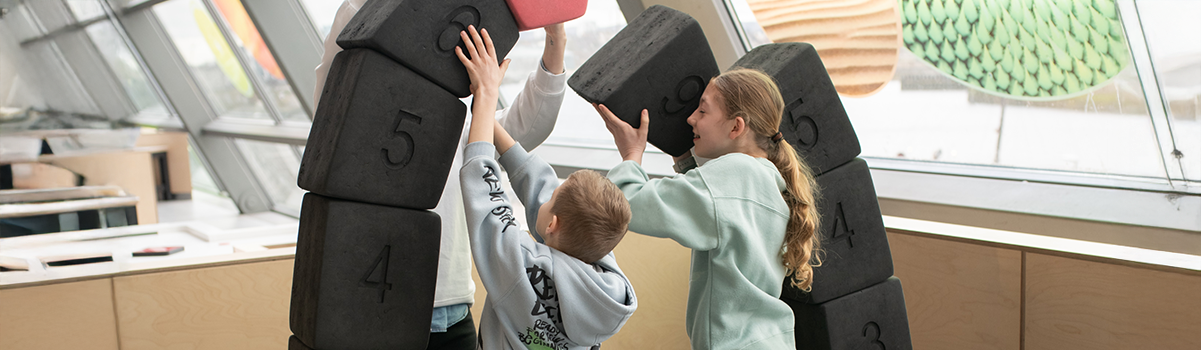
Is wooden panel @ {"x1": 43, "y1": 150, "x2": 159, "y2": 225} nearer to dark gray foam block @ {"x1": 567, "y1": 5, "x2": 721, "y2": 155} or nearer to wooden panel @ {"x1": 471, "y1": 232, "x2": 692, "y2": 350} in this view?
wooden panel @ {"x1": 471, "y1": 232, "x2": 692, "y2": 350}

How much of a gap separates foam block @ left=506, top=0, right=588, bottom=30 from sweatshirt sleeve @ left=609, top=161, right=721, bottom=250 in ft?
1.06

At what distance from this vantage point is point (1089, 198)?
2.17 m

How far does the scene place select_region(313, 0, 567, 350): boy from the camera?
4.12 feet

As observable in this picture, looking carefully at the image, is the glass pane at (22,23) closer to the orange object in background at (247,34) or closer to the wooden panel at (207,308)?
the orange object in background at (247,34)

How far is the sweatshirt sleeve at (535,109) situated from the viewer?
50.4 inches

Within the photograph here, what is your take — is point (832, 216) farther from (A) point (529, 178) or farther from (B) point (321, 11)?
(B) point (321, 11)

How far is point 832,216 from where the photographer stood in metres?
1.49

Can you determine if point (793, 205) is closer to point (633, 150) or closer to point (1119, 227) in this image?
point (633, 150)

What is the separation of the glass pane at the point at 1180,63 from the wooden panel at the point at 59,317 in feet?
9.65

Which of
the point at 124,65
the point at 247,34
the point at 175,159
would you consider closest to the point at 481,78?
the point at 247,34

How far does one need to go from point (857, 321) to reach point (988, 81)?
1.27 metres

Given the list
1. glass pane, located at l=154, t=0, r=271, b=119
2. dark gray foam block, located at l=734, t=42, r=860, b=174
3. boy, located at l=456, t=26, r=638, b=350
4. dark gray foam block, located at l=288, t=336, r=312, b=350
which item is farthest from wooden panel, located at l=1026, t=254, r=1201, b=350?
glass pane, located at l=154, t=0, r=271, b=119

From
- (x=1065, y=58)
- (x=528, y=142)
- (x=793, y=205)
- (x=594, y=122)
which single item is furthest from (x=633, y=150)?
(x=594, y=122)

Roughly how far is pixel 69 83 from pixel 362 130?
5.71 metres
